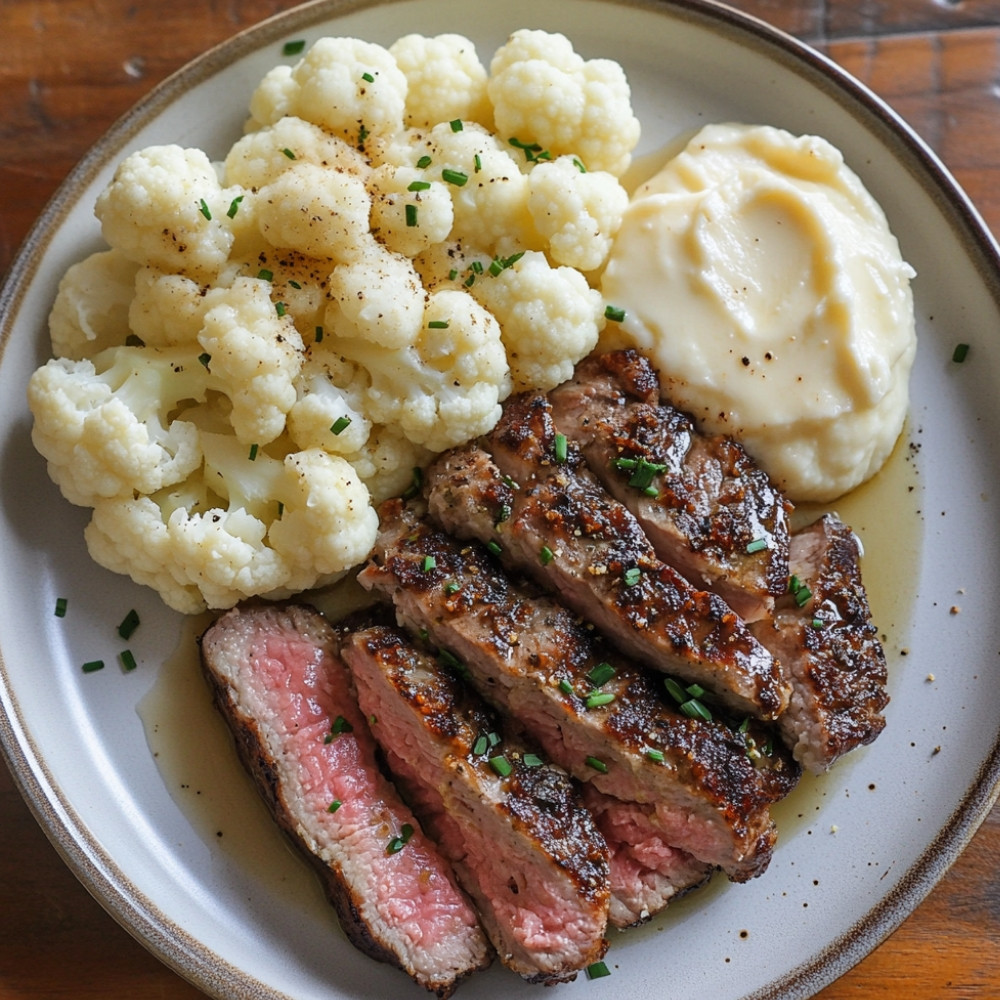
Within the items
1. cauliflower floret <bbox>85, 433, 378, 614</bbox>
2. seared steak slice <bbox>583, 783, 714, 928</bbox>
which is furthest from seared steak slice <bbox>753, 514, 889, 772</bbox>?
cauliflower floret <bbox>85, 433, 378, 614</bbox>

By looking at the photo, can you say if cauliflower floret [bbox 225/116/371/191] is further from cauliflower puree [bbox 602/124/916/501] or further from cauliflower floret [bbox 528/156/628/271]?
cauliflower puree [bbox 602/124/916/501]

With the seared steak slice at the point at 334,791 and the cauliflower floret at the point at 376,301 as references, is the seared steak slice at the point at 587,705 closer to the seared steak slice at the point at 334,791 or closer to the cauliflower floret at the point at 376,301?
the seared steak slice at the point at 334,791

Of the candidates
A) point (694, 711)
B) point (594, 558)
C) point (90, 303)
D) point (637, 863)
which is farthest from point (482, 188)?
point (637, 863)

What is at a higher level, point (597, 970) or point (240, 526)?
point (240, 526)

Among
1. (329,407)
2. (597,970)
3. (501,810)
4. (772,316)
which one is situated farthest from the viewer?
(772,316)

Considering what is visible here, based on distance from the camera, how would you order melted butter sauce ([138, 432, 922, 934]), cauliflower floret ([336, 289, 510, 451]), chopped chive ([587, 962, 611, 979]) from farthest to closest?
1. melted butter sauce ([138, 432, 922, 934])
2. chopped chive ([587, 962, 611, 979])
3. cauliflower floret ([336, 289, 510, 451])

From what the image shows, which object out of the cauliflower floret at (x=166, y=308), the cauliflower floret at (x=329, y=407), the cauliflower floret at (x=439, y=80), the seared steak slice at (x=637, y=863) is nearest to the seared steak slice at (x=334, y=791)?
the seared steak slice at (x=637, y=863)

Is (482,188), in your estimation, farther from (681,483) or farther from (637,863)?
(637,863)
